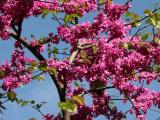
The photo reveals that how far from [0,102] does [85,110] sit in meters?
2.92

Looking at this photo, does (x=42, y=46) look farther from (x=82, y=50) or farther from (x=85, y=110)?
(x=85, y=110)

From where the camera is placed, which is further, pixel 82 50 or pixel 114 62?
pixel 82 50

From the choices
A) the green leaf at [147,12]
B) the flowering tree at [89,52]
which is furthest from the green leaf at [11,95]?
the green leaf at [147,12]

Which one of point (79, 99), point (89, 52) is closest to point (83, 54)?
point (89, 52)

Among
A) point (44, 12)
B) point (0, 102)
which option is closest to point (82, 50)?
point (44, 12)

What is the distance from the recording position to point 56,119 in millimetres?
15117

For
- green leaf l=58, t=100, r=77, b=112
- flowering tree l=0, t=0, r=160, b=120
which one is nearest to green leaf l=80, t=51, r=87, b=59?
flowering tree l=0, t=0, r=160, b=120

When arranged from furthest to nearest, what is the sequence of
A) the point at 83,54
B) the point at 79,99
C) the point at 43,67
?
1. the point at 83,54
2. the point at 43,67
3. the point at 79,99

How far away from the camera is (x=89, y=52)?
13.7m

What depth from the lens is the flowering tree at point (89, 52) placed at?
1277 cm

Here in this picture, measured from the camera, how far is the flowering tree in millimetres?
12773

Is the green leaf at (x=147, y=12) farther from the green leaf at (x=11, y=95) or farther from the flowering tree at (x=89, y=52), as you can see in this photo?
the green leaf at (x=11, y=95)

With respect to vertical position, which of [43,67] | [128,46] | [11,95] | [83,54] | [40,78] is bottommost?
[43,67]

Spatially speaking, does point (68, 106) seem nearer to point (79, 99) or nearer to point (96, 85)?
point (79, 99)
